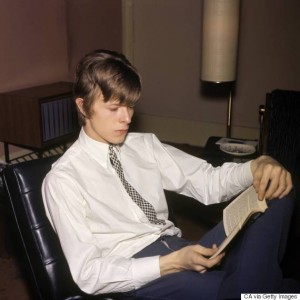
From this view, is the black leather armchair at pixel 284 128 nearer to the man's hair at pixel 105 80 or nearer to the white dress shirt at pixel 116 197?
the white dress shirt at pixel 116 197

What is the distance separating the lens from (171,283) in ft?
3.80

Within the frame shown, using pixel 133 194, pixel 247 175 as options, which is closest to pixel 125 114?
pixel 133 194

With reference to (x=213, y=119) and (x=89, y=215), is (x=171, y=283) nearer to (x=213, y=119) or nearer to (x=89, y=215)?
(x=89, y=215)

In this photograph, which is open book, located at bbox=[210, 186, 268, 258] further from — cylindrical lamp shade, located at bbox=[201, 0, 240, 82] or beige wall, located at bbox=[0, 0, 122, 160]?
beige wall, located at bbox=[0, 0, 122, 160]

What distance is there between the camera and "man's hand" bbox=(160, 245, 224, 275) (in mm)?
1083

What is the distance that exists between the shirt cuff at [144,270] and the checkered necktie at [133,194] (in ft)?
0.80

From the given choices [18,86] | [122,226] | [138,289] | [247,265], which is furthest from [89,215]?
[18,86]

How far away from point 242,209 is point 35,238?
596 millimetres

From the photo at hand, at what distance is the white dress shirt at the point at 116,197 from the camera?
112 centimetres

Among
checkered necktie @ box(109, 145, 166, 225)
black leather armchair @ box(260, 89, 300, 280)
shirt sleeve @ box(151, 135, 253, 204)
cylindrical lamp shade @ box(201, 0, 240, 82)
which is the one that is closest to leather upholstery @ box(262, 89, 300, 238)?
black leather armchair @ box(260, 89, 300, 280)

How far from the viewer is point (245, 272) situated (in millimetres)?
1063

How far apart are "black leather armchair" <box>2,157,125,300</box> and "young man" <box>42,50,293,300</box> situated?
71 millimetres

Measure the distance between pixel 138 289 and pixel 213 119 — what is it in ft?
10.4

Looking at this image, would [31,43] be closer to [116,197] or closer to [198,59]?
[198,59]
